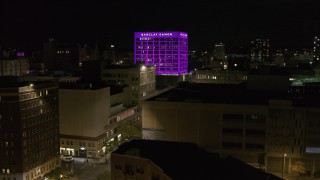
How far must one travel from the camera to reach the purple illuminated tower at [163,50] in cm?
10656

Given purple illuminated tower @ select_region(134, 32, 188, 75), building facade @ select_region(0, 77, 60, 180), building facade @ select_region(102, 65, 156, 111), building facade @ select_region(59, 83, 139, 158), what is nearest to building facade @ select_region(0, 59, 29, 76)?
purple illuminated tower @ select_region(134, 32, 188, 75)

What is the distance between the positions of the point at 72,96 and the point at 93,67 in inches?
1142

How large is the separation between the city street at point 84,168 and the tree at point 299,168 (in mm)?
23284

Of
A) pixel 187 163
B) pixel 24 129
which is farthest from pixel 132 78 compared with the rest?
pixel 187 163

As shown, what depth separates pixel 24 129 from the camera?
4416 cm

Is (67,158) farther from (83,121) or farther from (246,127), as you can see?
(246,127)

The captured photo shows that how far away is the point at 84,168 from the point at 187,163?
955 inches

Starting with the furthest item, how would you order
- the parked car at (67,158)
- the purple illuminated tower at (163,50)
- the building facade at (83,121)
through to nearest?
the purple illuminated tower at (163,50) → the building facade at (83,121) → the parked car at (67,158)

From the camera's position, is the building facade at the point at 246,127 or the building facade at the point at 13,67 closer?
the building facade at the point at 246,127

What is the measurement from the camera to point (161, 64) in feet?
352

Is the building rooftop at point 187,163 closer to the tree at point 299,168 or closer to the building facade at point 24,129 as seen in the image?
the tree at point 299,168

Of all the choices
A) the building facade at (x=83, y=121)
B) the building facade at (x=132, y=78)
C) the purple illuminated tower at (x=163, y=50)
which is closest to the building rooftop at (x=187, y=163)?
the building facade at (x=83, y=121)

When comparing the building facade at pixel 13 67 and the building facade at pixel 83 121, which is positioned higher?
the building facade at pixel 13 67

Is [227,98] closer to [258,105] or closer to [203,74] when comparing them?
[258,105]
